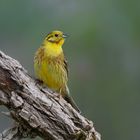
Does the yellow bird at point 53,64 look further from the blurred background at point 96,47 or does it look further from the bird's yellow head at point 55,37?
the blurred background at point 96,47

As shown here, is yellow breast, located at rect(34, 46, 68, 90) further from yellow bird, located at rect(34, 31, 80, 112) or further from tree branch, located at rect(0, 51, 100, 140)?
tree branch, located at rect(0, 51, 100, 140)

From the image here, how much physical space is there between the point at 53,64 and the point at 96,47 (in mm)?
5878

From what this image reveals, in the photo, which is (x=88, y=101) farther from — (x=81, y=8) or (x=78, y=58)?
(x=81, y=8)

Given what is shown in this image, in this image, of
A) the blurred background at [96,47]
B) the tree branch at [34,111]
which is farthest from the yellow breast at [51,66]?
the blurred background at [96,47]

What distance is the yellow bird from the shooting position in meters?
9.04

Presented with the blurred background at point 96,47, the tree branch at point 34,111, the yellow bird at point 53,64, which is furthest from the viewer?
the blurred background at point 96,47

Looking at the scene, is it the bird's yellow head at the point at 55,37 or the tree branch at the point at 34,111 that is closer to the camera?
the tree branch at the point at 34,111

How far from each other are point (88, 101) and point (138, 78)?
1319 mm

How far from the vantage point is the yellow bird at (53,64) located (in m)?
9.04

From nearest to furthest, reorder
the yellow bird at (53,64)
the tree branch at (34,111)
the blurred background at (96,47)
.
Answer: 1. the tree branch at (34,111)
2. the yellow bird at (53,64)
3. the blurred background at (96,47)

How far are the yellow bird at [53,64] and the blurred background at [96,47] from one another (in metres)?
3.90

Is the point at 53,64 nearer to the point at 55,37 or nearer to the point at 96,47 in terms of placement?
the point at 55,37

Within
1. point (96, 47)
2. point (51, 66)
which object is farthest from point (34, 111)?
point (96, 47)

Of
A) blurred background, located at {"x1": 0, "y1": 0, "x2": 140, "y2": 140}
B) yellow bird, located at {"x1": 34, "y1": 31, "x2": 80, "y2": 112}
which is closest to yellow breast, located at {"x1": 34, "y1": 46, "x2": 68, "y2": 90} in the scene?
yellow bird, located at {"x1": 34, "y1": 31, "x2": 80, "y2": 112}
